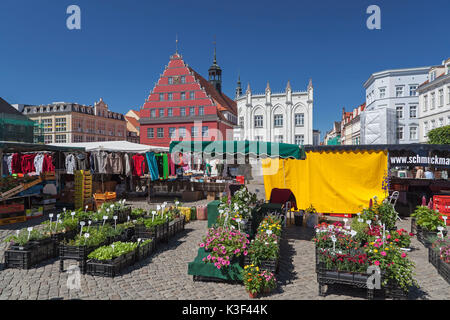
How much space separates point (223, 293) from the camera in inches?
195

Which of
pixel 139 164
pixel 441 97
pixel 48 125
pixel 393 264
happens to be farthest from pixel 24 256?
pixel 48 125

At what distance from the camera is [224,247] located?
5246mm

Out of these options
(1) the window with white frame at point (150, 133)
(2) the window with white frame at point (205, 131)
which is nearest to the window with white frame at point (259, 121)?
(2) the window with white frame at point (205, 131)

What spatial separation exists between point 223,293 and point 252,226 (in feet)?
9.29

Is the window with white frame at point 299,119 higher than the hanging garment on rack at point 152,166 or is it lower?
higher

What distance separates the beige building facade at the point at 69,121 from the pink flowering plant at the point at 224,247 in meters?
65.8

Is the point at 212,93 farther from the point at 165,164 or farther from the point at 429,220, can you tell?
the point at 429,220

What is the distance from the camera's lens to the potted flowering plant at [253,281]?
4734mm

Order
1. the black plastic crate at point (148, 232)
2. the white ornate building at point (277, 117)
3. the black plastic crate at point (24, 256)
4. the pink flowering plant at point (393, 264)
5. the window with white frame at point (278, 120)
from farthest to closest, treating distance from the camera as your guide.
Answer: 1. the window with white frame at point (278, 120)
2. the white ornate building at point (277, 117)
3. the black plastic crate at point (148, 232)
4. the black plastic crate at point (24, 256)
5. the pink flowering plant at point (393, 264)

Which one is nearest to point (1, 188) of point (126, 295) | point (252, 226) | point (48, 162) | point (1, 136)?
point (48, 162)

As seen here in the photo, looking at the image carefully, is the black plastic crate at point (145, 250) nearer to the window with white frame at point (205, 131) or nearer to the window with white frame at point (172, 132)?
the window with white frame at point (205, 131)

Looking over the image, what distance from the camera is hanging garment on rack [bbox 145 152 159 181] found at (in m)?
14.8

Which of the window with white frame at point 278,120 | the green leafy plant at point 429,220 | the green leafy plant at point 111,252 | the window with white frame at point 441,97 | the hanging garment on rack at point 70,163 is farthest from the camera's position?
the window with white frame at point 278,120

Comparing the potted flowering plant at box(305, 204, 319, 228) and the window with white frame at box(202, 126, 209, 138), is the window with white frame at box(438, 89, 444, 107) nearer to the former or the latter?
the window with white frame at box(202, 126, 209, 138)
